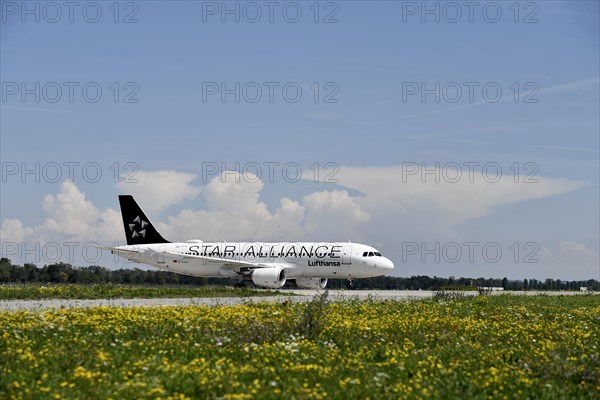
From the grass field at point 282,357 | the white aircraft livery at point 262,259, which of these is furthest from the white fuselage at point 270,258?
the grass field at point 282,357

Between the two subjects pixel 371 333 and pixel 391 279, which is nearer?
pixel 371 333

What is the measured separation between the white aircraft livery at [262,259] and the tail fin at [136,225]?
8 centimetres

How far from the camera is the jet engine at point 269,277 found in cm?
5247

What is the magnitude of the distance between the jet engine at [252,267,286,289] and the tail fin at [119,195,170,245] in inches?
556

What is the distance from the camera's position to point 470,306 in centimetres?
3039

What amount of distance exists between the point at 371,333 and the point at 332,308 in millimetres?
6991

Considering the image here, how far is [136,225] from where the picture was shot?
216 feet

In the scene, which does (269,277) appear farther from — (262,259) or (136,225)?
(136,225)

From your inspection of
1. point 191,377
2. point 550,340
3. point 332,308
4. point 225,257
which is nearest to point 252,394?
point 191,377

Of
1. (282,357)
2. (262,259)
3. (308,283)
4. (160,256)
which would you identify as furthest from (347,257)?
(282,357)

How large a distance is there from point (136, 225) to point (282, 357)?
53.7m

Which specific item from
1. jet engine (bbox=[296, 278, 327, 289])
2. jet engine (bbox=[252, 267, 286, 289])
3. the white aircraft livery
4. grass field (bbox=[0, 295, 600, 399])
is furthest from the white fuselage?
grass field (bbox=[0, 295, 600, 399])

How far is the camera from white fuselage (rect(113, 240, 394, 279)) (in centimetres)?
5403

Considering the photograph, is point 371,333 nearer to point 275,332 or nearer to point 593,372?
point 275,332
